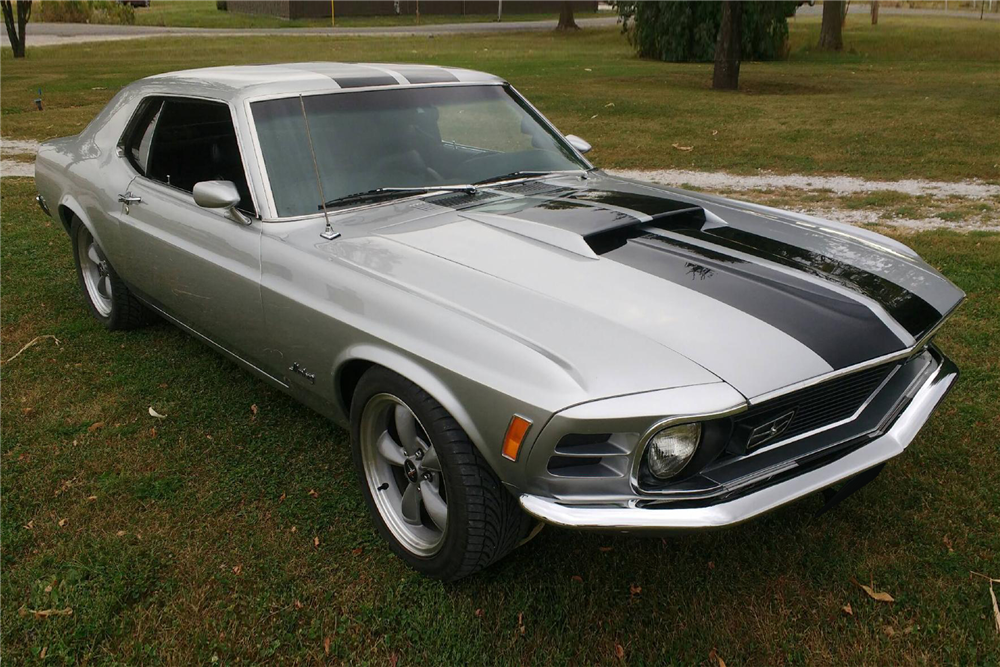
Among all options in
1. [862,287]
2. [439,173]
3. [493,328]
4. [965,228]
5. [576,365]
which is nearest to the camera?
[576,365]

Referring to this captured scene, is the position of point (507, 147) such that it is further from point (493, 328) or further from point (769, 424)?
point (769, 424)

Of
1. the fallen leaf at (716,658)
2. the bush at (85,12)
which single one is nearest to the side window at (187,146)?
the fallen leaf at (716,658)

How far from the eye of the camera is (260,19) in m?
38.0

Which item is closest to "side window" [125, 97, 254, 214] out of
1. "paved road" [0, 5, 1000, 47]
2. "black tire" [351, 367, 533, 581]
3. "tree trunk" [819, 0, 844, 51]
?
"black tire" [351, 367, 533, 581]

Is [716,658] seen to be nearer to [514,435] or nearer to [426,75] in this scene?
[514,435]

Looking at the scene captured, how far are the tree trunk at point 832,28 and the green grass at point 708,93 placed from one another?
0.47 metres

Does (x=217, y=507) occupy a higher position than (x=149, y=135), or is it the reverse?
(x=149, y=135)

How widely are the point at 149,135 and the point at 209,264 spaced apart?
44.1 inches

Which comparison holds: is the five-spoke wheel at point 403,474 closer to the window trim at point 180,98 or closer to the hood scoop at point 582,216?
the hood scoop at point 582,216

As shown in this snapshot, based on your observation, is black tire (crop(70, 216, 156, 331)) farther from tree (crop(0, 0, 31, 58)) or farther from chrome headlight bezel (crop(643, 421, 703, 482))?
tree (crop(0, 0, 31, 58))

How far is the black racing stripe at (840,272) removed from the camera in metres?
2.67

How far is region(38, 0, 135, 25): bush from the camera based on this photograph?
1302 inches

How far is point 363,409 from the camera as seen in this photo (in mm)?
2793

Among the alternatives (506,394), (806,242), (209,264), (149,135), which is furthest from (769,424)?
(149,135)
